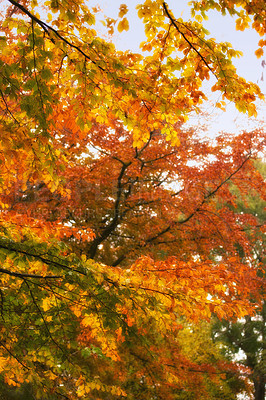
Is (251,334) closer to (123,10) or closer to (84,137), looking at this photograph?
(84,137)

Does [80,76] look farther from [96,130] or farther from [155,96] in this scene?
[96,130]

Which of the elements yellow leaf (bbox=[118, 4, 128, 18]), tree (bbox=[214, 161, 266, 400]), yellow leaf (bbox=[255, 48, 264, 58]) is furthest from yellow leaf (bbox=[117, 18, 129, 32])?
tree (bbox=[214, 161, 266, 400])

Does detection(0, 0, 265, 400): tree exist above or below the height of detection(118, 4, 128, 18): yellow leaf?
below

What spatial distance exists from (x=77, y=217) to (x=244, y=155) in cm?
422

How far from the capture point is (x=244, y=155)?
752 cm

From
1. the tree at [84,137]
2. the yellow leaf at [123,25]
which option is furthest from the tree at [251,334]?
the yellow leaf at [123,25]

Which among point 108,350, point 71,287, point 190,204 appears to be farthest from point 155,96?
point 190,204

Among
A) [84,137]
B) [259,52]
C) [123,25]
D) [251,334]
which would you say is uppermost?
[251,334]

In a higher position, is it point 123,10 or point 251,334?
point 251,334

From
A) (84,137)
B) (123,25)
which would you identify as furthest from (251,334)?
(123,25)

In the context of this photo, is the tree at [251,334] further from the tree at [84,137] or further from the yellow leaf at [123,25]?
the yellow leaf at [123,25]

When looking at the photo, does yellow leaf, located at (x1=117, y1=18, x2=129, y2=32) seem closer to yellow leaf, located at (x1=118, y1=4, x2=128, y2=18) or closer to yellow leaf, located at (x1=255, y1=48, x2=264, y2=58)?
yellow leaf, located at (x1=118, y1=4, x2=128, y2=18)

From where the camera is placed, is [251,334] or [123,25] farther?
[251,334]

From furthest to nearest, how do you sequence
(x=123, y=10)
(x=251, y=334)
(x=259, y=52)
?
(x=251, y=334) → (x=123, y=10) → (x=259, y=52)
